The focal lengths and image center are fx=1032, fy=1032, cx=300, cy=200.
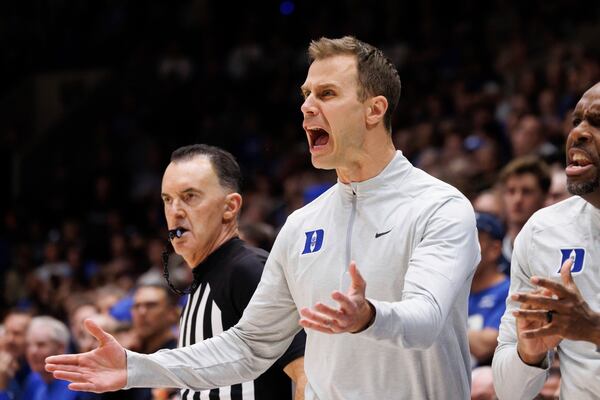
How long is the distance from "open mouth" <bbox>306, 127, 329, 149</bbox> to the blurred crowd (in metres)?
1.57

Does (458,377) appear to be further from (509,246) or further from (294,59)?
(294,59)

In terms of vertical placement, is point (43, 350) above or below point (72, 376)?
below

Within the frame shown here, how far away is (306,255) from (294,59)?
10252mm

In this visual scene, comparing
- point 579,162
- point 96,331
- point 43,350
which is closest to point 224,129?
point 43,350

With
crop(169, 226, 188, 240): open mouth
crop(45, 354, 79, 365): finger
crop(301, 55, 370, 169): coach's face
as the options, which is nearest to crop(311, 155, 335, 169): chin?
crop(301, 55, 370, 169): coach's face

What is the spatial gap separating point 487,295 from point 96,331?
2.56 metres

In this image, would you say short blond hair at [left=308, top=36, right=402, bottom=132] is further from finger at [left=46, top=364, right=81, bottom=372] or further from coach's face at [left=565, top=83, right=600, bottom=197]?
finger at [left=46, top=364, right=81, bottom=372]

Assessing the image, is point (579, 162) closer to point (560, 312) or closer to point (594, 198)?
point (594, 198)

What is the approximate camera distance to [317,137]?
3.43 m

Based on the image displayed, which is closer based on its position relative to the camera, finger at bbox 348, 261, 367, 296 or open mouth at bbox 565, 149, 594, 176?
finger at bbox 348, 261, 367, 296

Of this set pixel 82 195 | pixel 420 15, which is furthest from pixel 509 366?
pixel 82 195

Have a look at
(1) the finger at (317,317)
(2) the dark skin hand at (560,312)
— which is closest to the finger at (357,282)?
(1) the finger at (317,317)

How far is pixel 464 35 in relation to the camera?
11508 mm

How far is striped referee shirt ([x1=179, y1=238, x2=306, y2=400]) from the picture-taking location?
13.3 feet
